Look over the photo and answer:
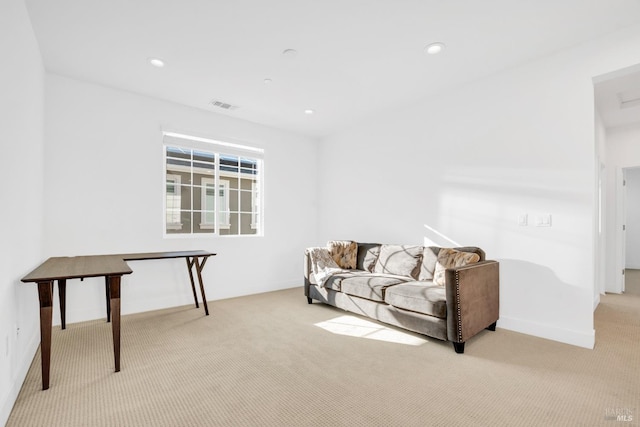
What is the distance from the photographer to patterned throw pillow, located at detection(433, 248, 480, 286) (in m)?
3.06

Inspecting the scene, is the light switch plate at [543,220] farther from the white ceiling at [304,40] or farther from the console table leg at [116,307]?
the console table leg at [116,307]

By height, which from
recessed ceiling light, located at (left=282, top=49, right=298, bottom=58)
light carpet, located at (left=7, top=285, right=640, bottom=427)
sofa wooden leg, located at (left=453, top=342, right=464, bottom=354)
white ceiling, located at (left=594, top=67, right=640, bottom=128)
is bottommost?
light carpet, located at (left=7, top=285, right=640, bottom=427)

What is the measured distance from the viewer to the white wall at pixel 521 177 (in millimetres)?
2770

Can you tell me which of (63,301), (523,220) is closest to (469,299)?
(523,220)

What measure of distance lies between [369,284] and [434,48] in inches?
95.4

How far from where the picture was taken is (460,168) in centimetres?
364

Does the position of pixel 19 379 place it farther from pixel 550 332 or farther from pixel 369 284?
pixel 550 332

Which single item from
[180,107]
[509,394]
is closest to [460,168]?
[509,394]

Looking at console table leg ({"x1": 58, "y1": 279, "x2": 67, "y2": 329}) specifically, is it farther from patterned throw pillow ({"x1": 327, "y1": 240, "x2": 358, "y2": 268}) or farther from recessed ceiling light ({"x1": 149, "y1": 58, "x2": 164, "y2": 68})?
patterned throw pillow ({"x1": 327, "y1": 240, "x2": 358, "y2": 268})

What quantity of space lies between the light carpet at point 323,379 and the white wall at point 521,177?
0.49 meters

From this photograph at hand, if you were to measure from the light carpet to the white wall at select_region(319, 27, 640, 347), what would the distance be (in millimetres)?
485

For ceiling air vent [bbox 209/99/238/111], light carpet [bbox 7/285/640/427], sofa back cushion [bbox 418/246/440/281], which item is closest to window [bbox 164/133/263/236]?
ceiling air vent [bbox 209/99/238/111]

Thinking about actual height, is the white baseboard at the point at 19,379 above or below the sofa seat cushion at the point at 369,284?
below

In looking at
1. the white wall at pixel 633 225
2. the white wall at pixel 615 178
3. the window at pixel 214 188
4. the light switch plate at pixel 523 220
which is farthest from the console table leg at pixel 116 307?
the white wall at pixel 633 225
